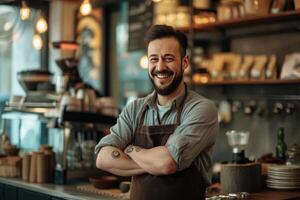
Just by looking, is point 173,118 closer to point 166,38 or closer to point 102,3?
point 166,38

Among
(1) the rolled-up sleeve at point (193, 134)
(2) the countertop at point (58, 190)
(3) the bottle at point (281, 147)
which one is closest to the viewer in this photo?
(1) the rolled-up sleeve at point (193, 134)

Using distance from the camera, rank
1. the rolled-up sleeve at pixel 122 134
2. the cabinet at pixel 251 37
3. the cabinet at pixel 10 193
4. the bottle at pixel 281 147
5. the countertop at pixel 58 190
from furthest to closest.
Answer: the cabinet at pixel 251 37 → the bottle at pixel 281 147 → the cabinet at pixel 10 193 → the countertop at pixel 58 190 → the rolled-up sleeve at pixel 122 134

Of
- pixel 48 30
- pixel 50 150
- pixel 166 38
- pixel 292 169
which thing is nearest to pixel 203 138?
pixel 166 38

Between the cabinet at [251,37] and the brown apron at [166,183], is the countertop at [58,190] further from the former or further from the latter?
the cabinet at [251,37]

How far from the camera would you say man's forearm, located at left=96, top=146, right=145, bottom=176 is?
2783 millimetres

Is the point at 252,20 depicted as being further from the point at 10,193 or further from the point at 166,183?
the point at 166,183

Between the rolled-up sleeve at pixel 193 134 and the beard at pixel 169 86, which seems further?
the beard at pixel 169 86

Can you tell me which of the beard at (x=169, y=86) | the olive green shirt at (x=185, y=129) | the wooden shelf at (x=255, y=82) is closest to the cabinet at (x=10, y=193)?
the olive green shirt at (x=185, y=129)

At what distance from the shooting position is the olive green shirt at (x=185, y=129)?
2.66 m

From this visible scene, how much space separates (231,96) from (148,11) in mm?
1448

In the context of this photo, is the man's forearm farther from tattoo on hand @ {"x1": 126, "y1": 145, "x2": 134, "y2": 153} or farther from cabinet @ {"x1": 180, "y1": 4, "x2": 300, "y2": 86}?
cabinet @ {"x1": 180, "y1": 4, "x2": 300, "y2": 86}

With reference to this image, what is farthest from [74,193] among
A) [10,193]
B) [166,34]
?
[166,34]

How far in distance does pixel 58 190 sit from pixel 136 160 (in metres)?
1.10

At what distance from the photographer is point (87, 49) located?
25.0 ft
